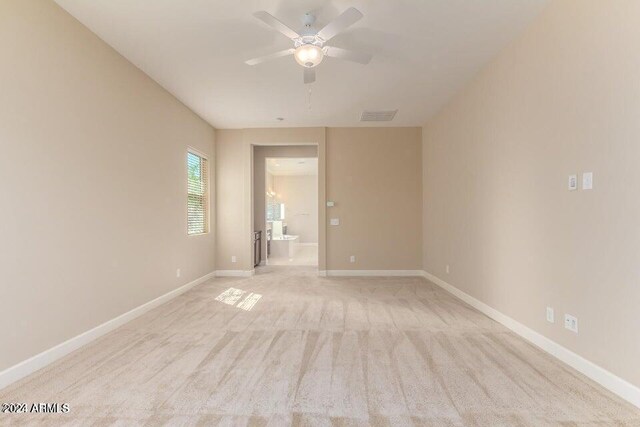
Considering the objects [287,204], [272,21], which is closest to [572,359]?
[272,21]

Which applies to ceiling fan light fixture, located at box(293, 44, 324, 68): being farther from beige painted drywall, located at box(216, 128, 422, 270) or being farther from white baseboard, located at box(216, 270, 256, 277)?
white baseboard, located at box(216, 270, 256, 277)

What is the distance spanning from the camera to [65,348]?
2703 millimetres

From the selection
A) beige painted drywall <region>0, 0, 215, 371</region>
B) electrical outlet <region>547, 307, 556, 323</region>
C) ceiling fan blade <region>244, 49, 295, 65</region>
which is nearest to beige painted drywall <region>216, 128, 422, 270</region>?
beige painted drywall <region>0, 0, 215, 371</region>

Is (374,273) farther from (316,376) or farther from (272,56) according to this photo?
(272,56)

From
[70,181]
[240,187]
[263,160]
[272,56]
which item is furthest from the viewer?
[263,160]

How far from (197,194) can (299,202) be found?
7.90 meters

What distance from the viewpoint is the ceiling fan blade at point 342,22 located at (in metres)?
2.38

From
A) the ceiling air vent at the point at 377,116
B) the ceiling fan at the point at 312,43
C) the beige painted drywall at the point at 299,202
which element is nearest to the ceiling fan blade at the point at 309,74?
the ceiling fan at the point at 312,43

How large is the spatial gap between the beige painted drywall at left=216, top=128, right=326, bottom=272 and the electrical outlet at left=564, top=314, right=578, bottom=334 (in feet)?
13.8

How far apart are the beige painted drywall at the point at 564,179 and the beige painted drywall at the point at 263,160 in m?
3.99

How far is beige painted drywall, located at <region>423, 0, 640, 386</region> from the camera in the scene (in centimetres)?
204

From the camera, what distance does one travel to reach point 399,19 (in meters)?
2.88

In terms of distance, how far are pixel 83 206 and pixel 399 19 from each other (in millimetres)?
3261

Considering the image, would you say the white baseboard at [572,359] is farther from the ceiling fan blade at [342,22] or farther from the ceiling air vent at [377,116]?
the ceiling air vent at [377,116]
